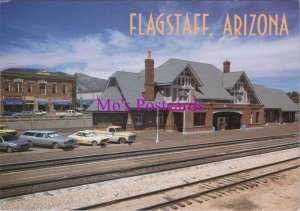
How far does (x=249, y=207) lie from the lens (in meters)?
11.6

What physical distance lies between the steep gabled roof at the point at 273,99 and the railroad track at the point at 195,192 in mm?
44504

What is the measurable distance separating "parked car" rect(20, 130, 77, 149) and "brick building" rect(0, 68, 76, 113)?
24311 millimetres

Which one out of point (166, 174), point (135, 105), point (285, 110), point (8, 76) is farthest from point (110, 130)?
point (285, 110)

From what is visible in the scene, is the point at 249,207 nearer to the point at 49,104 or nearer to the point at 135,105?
the point at 135,105

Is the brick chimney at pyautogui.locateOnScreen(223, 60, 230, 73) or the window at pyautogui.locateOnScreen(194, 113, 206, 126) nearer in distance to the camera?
the window at pyautogui.locateOnScreen(194, 113, 206, 126)

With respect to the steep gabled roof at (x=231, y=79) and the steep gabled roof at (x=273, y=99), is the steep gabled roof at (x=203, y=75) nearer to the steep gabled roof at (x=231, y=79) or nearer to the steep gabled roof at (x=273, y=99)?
the steep gabled roof at (x=231, y=79)

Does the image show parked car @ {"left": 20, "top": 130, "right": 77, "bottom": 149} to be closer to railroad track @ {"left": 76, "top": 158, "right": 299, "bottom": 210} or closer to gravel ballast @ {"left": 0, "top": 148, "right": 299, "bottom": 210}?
gravel ballast @ {"left": 0, "top": 148, "right": 299, "bottom": 210}

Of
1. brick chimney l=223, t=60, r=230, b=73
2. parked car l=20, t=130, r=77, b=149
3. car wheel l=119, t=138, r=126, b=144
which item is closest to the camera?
parked car l=20, t=130, r=77, b=149

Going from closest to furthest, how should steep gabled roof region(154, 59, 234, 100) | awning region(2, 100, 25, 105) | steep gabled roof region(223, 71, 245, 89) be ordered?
steep gabled roof region(154, 59, 234, 100) < awning region(2, 100, 25, 105) < steep gabled roof region(223, 71, 245, 89)

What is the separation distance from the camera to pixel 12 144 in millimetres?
21844

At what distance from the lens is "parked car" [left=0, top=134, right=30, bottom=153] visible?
21875 mm

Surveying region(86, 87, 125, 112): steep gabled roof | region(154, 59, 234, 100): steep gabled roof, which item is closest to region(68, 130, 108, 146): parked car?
region(86, 87, 125, 112): steep gabled roof

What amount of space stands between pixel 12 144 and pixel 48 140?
301 cm

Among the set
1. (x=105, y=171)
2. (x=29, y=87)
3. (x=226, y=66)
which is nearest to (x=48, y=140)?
(x=105, y=171)
